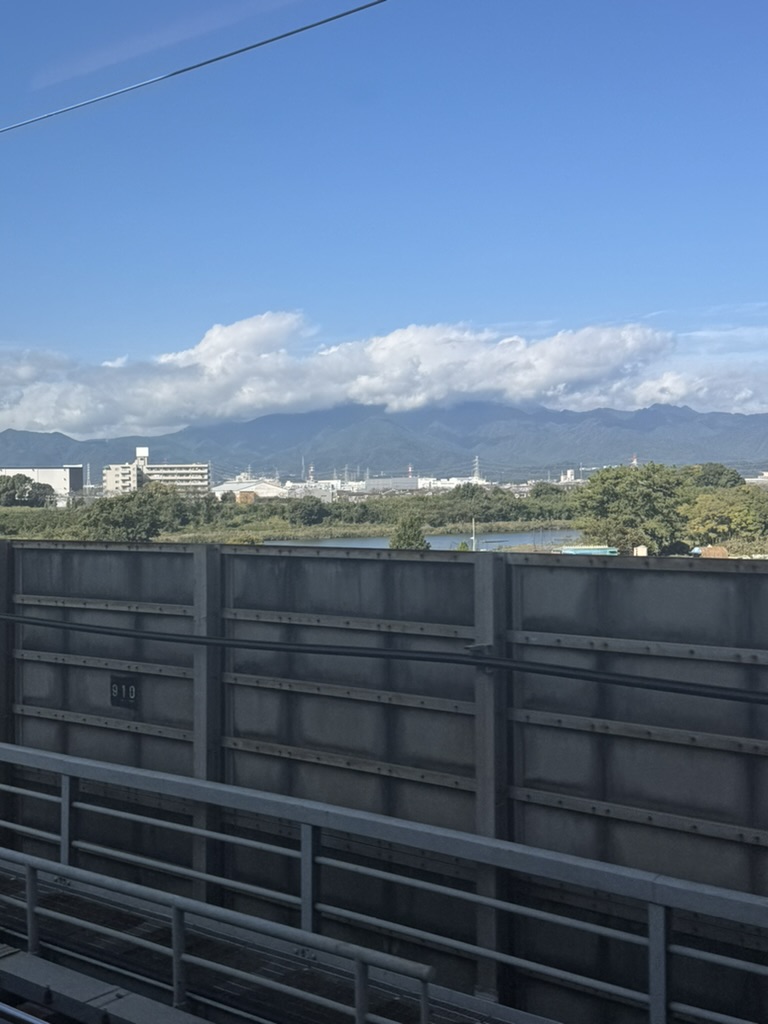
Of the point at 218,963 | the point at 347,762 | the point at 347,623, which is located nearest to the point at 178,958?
the point at 218,963

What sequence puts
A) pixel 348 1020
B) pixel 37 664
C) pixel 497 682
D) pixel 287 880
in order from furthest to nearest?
pixel 37 664
pixel 287 880
pixel 497 682
pixel 348 1020

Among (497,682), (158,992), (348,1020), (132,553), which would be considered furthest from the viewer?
(132,553)

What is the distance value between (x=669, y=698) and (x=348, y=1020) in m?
2.42

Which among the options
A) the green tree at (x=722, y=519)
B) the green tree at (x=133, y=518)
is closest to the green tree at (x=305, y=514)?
the green tree at (x=133, y=518)

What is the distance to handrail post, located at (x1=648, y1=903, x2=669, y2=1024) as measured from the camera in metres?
4.54

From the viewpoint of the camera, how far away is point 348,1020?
18.5ft

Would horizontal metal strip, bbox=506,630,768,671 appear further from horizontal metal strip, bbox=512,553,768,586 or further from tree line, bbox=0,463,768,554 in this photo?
tree line, bbox=0,463,768,554

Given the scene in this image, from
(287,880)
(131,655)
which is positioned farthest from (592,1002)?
(131,655)

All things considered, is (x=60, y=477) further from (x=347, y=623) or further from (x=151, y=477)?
(x=347, y=623)

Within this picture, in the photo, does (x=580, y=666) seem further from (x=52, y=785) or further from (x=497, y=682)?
(x=52, y=785)

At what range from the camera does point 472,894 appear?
17.3ft

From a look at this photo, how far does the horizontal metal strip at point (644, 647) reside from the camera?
5652mm

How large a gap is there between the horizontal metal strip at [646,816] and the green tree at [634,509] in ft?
134

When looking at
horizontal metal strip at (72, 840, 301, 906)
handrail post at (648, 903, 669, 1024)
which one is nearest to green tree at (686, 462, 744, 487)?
horizontal metal strip at (72, 840, 301, 906)
